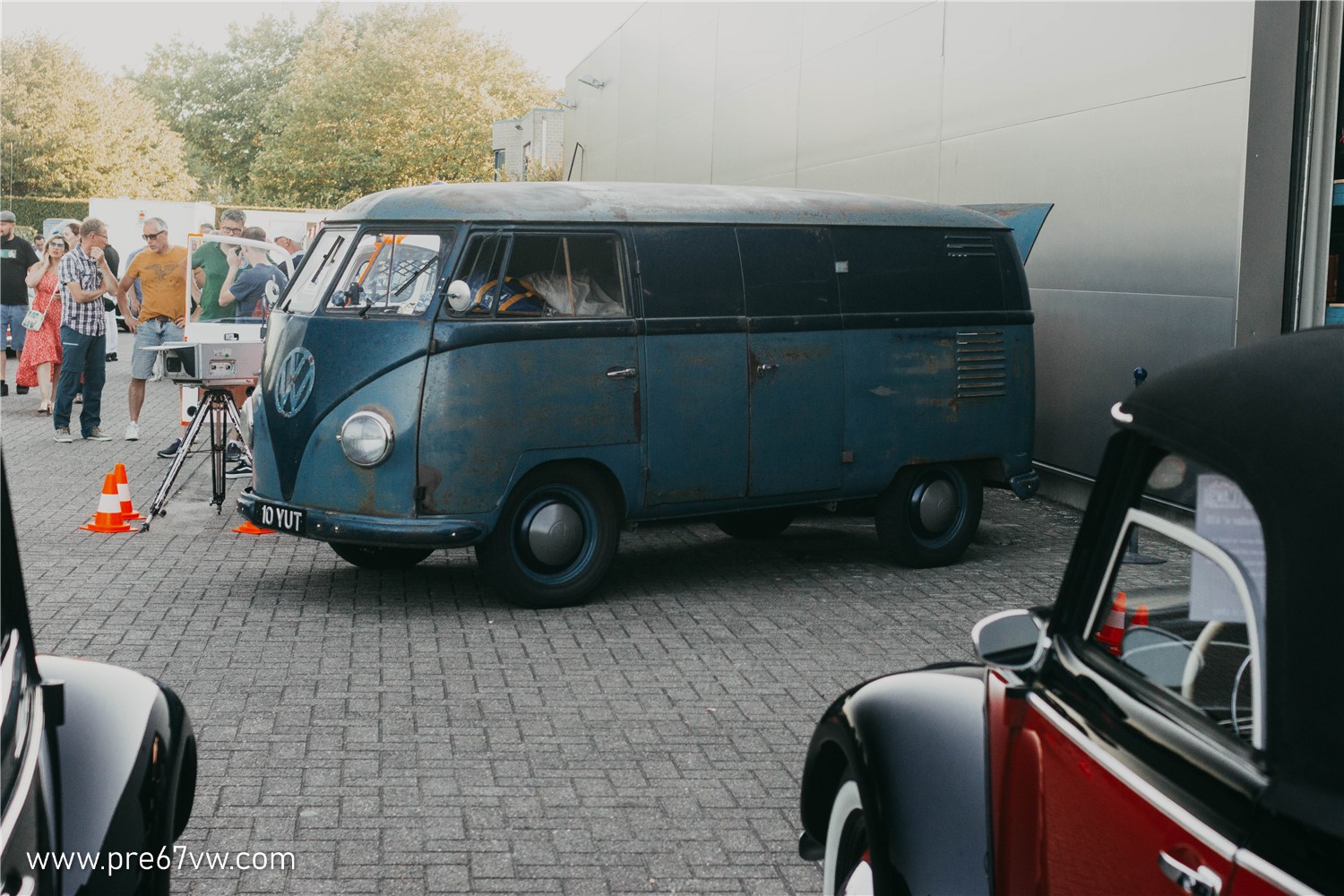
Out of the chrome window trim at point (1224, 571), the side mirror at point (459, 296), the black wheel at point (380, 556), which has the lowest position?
the black wheel at point (380, 556)

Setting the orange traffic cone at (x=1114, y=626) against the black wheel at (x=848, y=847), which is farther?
the black wheel at (x=848, y=847)

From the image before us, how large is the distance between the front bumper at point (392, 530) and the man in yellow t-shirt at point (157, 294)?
6626 millimetres

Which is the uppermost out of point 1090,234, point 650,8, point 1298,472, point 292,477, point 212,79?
point 212,79

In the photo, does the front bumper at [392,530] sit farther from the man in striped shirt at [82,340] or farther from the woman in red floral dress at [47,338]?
the woman in red floral dress at [47,338]

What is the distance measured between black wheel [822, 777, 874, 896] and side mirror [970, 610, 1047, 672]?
0.53 meters

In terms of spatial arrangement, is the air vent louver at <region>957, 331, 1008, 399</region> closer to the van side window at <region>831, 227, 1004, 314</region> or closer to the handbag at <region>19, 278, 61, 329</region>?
the van side window at <region>831, 227, 1004, 314</region>

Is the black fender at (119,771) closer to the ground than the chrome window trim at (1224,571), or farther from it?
closer to the ground

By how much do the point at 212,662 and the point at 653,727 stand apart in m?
2.21

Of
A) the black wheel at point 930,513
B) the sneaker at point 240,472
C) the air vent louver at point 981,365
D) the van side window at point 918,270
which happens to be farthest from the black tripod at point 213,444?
the air vent louver at point 981,365

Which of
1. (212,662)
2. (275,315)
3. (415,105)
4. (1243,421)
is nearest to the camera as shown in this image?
(1243,421)

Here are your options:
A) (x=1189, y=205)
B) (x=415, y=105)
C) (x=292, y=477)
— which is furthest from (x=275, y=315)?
(x=415, y=105)

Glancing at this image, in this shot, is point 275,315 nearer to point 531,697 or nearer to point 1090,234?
point 531,697

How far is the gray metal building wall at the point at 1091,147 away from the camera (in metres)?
9.67

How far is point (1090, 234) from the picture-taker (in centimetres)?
1163
